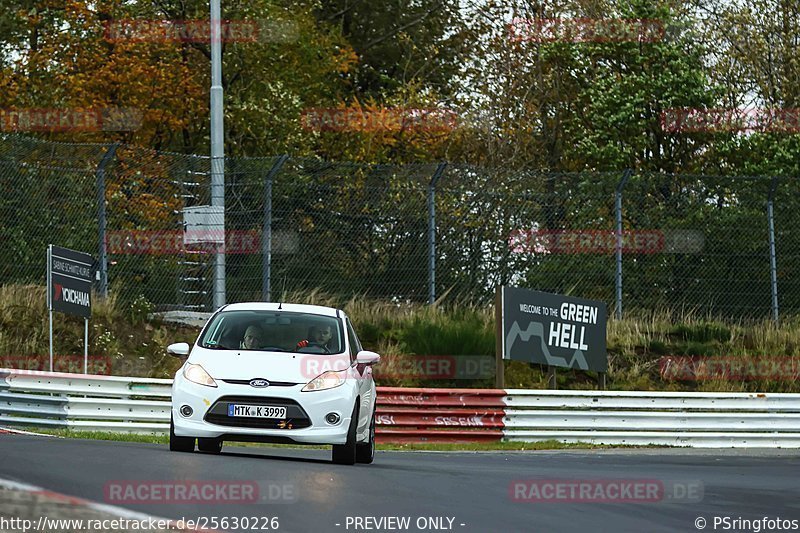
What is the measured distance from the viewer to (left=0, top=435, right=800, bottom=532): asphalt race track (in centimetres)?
993

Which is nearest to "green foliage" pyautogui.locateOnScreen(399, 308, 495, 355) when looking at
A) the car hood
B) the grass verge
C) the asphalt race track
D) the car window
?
the grass verge

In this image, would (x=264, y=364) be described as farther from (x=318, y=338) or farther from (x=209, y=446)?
(x=209, y=446)

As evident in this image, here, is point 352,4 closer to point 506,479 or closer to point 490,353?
point 490,353

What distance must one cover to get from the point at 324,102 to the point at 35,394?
23652 millimetres

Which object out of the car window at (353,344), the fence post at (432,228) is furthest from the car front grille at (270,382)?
the fence post at (432,228)

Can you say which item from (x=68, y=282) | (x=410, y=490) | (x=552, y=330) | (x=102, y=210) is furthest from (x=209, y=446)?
(x=552, y=330)

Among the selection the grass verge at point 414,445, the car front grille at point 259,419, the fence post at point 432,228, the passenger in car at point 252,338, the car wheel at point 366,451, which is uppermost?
the fence post at point 432,228

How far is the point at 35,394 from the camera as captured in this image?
68.1 ft

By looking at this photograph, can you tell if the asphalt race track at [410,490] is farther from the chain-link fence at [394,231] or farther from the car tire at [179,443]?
the chain-link fence at [394,231]

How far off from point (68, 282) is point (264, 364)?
8.29 meters

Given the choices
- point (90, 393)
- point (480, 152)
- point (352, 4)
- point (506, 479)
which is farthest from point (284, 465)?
point (352, 4)

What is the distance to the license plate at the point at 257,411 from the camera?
46.8 feet

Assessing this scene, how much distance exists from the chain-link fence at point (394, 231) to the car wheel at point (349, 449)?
33.4 feet

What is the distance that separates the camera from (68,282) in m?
22.1
